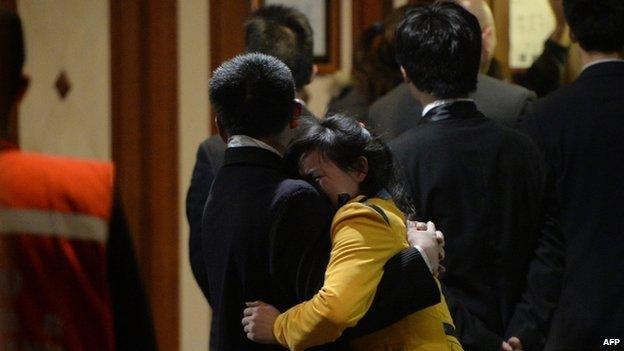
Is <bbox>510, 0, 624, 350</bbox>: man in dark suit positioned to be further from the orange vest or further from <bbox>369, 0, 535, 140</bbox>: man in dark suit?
the orange vest

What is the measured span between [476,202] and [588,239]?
303 millimetres

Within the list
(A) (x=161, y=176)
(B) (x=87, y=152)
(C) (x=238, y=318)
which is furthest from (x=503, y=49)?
(B) (x=87, y=152)

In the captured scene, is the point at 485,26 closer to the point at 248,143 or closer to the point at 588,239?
the point at 588,239

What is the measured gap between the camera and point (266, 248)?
2.18m

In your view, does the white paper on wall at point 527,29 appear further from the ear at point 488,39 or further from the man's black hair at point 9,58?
the man's black hair at point 9,58

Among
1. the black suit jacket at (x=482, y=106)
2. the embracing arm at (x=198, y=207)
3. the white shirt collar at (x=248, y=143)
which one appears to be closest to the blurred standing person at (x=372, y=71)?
the black suit jacket at (x=482, y=106)

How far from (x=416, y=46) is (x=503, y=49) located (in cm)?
187

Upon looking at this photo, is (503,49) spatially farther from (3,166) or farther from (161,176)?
(3,166)

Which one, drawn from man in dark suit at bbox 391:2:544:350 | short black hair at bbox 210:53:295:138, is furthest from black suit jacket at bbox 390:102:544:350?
short black hair at bbox 210:53:295:138

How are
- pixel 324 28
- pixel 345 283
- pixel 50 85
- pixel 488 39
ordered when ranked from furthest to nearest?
pixel 324 28 → pixel 488 39 → pixel 345 283 → pixel 50 85

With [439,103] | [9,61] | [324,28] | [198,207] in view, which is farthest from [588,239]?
[324,28]

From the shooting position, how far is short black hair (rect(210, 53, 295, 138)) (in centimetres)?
228

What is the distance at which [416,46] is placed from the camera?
8.77 ft

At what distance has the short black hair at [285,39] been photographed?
313 centimetres
